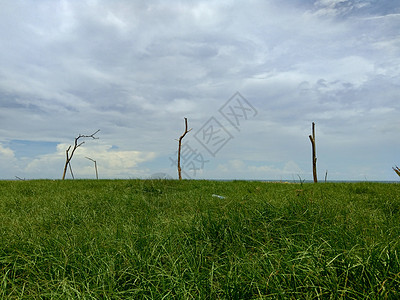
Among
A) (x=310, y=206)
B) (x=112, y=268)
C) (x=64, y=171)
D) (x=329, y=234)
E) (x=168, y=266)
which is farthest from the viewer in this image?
(x=64, y=171)

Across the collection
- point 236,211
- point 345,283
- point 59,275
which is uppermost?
point 236,211

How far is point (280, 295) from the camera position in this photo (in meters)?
2.12

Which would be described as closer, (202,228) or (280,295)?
(280,295)

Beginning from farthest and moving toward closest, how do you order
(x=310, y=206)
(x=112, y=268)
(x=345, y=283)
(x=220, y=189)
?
1. (x=220, y=189)
2. (x=310, y=206)
3. (x=112, y=268)
4. (x=345, y=283)

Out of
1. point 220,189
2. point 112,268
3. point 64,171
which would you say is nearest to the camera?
point 112,268

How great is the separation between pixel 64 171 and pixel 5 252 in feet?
55.8

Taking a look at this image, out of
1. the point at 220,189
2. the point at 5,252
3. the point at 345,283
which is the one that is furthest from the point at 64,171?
the point at 345,283

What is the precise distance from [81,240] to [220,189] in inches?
265

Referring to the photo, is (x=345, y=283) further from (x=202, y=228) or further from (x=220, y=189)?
(x=220, y=189)

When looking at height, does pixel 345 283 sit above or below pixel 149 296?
above

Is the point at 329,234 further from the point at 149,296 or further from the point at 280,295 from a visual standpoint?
the point at 149,296

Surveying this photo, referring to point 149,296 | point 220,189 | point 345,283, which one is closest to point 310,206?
point 345,283

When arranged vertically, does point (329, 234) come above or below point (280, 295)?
above

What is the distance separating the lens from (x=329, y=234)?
314 centimetres
